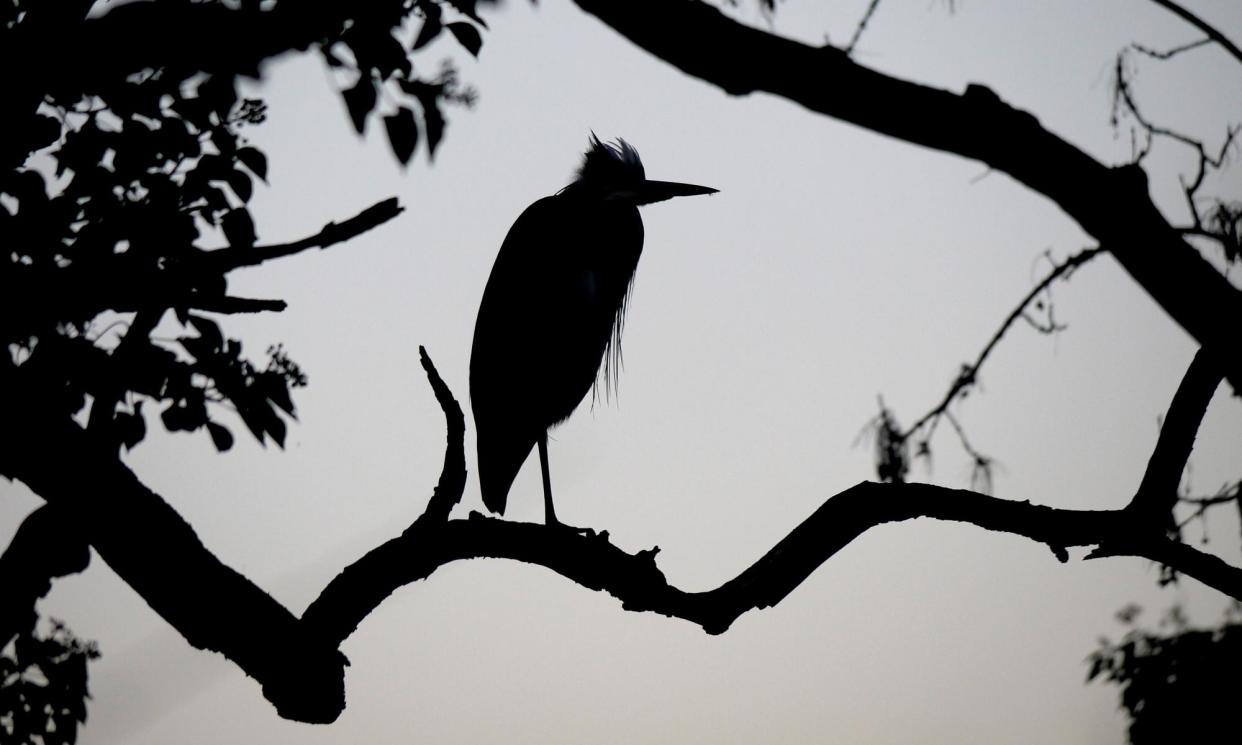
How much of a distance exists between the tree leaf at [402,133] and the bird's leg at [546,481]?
2.63 meters

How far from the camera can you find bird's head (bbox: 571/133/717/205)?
4152 mm

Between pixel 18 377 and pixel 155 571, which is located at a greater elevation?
pixel 18 377

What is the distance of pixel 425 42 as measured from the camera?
1.45 metres

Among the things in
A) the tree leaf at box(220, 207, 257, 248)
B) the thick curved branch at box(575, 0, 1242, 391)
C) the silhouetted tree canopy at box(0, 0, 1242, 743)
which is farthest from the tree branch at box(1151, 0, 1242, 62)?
the tree leaf at box(220, 207, 257, 248)

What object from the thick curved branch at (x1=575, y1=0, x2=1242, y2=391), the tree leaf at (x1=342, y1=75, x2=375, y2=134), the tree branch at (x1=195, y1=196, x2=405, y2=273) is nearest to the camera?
the thick curved branch at (x1=575, y1=0, x2=1242, y2=391)

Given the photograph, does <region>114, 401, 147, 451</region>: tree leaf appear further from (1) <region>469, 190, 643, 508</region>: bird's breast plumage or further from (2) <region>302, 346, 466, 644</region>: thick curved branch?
(1) <region>469, 190, 643, 508</region>: bird's breast plumage

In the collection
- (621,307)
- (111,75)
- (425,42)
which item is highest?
(621,307)

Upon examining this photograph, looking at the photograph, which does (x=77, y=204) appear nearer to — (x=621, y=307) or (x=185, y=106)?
(x=185, y=106)

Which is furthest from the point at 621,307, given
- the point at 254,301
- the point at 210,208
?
the point at 254,301

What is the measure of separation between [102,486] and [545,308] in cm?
222

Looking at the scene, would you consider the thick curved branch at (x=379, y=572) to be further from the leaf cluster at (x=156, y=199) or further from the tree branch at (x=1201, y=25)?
the tree branch at (x=1201, y=25)

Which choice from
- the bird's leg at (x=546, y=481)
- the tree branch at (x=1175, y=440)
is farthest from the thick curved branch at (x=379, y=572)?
the bird's leg at (x=546, y=481)

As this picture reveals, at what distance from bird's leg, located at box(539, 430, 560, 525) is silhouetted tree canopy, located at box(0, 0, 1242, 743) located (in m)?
1.65

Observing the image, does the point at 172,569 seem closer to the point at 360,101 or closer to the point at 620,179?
the point at 360,101
